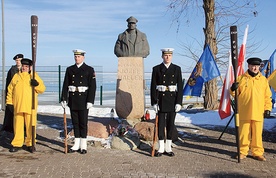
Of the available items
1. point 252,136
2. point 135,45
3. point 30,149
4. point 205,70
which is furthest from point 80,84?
point 205,70

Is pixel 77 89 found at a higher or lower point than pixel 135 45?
lower

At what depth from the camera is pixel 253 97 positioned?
261 inches

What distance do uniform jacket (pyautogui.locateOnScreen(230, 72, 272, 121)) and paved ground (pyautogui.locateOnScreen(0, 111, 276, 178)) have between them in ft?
2.66

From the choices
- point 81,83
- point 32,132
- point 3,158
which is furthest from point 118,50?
point 3,158

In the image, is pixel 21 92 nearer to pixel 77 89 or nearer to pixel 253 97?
pixel 77 89

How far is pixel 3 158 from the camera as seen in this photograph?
663 centimetres

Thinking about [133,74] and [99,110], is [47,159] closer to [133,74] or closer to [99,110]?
[133,74]

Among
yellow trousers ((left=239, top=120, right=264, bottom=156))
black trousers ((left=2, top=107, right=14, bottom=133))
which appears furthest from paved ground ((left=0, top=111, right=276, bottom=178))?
black trousers ((left=2, top=107, right=14, bottom=133))

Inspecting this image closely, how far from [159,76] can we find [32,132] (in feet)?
8.50

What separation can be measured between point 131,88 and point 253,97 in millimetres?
3591

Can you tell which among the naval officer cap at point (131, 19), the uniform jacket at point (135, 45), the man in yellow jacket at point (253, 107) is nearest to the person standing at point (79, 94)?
the uniform jacket at point (135, 45)

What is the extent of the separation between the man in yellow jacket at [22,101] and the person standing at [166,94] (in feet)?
7.23

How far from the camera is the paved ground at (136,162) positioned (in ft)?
18.8

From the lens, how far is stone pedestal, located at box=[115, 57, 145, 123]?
9.45 meters
